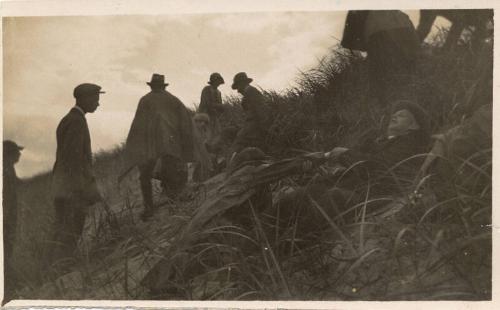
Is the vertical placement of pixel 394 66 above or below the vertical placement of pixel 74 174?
above

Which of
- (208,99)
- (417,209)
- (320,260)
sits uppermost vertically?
(208,99)

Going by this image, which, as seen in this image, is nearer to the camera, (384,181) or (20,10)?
(384,181)

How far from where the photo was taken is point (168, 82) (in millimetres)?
5152

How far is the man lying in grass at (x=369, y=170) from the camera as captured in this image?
191 inches

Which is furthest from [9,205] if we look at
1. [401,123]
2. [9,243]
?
[401,123]

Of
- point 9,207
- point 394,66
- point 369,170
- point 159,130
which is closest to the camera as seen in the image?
point 369,170

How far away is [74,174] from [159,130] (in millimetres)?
808

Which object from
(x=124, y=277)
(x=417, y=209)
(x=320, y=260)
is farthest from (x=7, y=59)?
(x=417, y=209)

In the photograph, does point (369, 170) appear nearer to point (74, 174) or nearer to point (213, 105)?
point (213, 105)

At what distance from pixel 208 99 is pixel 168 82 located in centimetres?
38

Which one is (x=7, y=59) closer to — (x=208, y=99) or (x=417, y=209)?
(x=208, y=99)

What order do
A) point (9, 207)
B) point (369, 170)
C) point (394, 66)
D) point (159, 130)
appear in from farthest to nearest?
point (9, 207) → point (159, 130) → point (394, 66) → point (369, 170)

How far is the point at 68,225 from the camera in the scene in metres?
5.08

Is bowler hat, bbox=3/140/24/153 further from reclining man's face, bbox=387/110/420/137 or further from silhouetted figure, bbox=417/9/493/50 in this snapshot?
silhouetted figure, bbox=417/9/493/50
